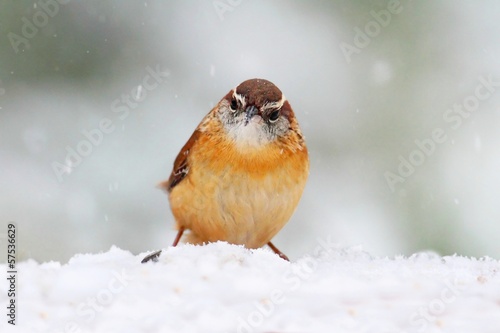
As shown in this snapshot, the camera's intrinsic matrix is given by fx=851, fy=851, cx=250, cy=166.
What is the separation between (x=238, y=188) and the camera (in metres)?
4.09

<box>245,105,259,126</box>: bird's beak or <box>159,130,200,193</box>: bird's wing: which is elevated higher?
<box>245,105,259,126</box>: bird's beak

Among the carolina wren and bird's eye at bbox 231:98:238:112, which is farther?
bird's eye at bbox 231:98:238:112

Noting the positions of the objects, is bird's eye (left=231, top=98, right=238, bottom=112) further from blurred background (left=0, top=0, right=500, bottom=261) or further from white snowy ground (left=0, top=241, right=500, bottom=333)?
blurred background (left=0, top=0, right=500, bottom=261)

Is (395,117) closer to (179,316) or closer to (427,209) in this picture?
(427,209)

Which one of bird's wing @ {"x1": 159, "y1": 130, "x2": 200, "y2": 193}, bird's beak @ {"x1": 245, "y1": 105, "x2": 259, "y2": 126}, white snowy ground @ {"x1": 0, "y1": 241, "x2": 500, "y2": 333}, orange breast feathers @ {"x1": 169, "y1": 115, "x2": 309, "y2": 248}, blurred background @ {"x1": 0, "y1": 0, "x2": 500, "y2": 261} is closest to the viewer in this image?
white snowy ground @ {"x1": 0, "y1": 241, "x2": 500, "y2": 333}

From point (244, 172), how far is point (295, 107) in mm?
2575

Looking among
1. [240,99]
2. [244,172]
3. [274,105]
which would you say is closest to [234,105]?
[240,99]

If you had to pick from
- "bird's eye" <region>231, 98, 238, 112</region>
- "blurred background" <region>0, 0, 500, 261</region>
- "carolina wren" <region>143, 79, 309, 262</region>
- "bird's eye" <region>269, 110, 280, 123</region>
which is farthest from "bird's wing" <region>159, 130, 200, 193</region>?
"blurred background" <region>0, 0, 500, 261</region>

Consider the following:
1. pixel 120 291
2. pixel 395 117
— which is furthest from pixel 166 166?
pixel 120 291

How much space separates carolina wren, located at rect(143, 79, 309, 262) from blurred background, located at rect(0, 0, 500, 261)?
61.8 inches

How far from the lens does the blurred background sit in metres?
5.80

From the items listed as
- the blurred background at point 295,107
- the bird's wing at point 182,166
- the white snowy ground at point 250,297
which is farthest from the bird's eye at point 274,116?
the blurred background at point 295,107

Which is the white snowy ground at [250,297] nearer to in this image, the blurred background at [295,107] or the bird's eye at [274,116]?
the bird's eye at [274,116]

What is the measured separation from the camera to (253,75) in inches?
257
